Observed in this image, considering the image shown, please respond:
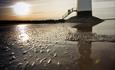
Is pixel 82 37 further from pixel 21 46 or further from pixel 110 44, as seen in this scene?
pixel 21 46

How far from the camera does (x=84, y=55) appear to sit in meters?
7.37

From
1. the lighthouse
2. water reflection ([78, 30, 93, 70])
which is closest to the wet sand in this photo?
water reflection ([78, 30, 93, 70])

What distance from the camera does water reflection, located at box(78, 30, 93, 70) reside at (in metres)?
6.42

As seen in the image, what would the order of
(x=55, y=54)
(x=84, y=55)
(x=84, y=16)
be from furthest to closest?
1. (x=84, y=16)
2. (x=55, y=54)
3. (x=84, y=55)

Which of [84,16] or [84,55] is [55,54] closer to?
[84,55]

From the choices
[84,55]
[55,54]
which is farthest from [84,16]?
[84,55]

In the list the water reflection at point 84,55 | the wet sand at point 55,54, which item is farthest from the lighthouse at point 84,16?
the water reflection at point 84,55

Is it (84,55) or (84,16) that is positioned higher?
(84,16)

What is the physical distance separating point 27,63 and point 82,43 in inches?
107

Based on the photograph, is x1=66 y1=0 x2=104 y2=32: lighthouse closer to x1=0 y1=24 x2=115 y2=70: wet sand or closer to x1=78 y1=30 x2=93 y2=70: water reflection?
x1=0 y1=24 x2=115 y2=70: wet sand

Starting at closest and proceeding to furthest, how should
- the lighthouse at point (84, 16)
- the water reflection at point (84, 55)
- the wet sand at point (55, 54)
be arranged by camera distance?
the water reflection at point (84, 55) < the wet sand at point (55, 54) < the lighthouse at point (84, 16)

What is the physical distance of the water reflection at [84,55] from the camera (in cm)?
642

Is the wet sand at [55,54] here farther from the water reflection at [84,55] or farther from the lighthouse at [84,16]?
the lighthouse at [84,16]

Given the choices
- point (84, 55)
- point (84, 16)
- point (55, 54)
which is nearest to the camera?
point (84, 55)
